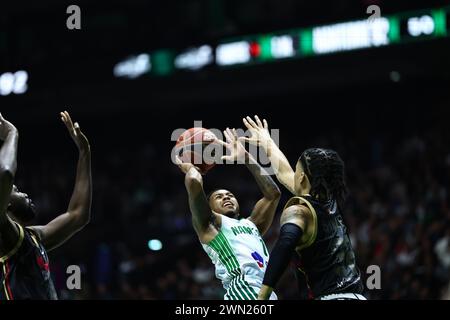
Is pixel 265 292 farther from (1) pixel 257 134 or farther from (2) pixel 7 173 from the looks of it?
(1) pixel 257 134

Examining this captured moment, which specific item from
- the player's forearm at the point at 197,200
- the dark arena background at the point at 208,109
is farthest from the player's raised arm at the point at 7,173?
the dark arena background at the point at 208,109

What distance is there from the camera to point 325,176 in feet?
16.3

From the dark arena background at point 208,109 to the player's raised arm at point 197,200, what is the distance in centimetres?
526

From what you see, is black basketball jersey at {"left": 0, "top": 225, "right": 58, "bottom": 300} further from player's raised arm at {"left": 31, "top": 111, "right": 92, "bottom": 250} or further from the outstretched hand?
the outstretched hand

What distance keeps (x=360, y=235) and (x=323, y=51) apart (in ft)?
12.5

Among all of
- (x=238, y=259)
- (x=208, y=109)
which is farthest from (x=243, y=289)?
(x=208, y=109)

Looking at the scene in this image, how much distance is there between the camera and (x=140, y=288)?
13.1m

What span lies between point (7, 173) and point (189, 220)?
10.6 m

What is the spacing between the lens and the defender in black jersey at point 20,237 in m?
4.30

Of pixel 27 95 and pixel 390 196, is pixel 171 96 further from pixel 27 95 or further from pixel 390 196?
pixel 390 196

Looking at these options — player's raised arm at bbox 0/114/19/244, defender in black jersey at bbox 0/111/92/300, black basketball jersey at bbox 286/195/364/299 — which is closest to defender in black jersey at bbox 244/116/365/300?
black basketball jersey at bbox 286/195/364/299

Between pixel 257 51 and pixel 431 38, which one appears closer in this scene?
pixel 431 38

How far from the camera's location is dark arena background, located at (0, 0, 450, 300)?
12672mm
